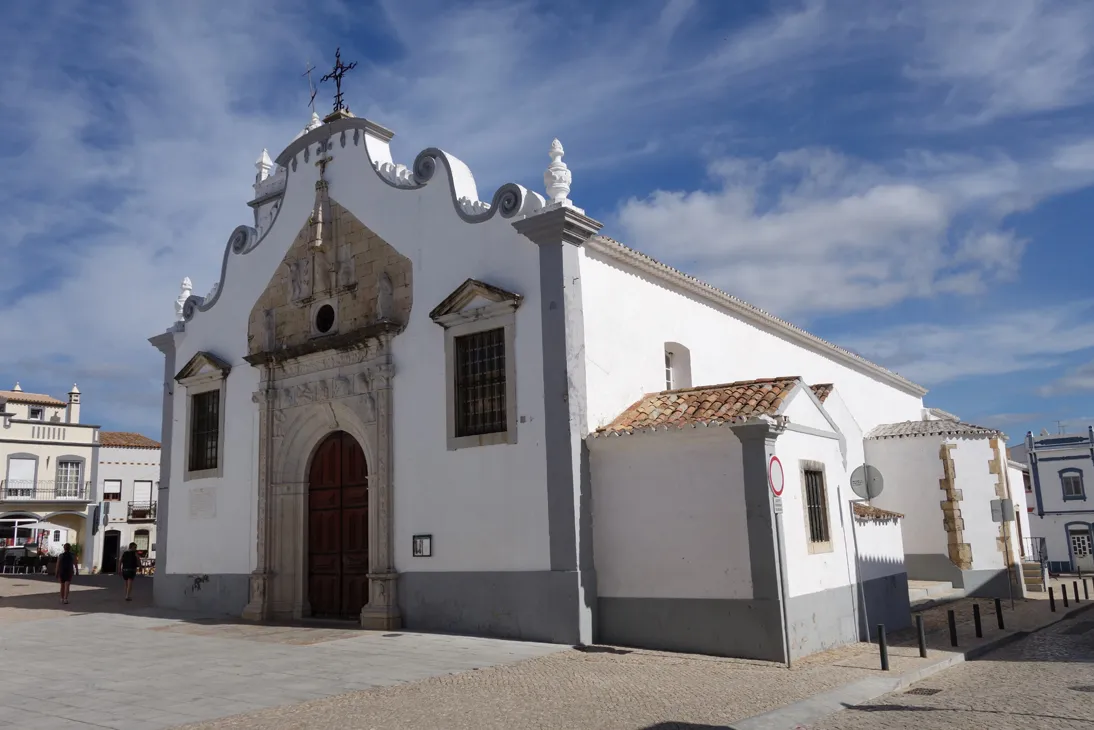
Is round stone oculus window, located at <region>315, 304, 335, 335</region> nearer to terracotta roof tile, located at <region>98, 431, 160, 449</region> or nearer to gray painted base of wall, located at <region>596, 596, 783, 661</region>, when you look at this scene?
gray painted base of wall, located at <region>596, 596, 783, 661</region>

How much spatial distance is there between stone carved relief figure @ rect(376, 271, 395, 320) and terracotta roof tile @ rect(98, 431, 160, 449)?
35.4 m

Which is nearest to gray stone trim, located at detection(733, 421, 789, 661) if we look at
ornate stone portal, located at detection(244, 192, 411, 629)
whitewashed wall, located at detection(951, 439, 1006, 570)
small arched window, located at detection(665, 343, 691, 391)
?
small arched window, located at detection(665, 343, 691, 391)

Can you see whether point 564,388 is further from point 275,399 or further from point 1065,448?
point 1065,448

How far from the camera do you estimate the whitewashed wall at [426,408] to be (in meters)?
13.0

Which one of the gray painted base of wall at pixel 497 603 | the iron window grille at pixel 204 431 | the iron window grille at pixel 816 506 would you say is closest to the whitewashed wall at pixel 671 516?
the gray painted base of wall at pixel 497 603

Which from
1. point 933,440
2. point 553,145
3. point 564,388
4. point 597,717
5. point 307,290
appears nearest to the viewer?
point 597,717

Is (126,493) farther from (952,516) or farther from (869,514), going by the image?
(869,514)

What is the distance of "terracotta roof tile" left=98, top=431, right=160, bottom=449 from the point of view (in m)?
44.6

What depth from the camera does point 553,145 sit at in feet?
44.6

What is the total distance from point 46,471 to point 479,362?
3680cm

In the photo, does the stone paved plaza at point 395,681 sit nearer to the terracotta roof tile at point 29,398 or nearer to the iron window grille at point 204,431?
the iron window grille at point 204,431

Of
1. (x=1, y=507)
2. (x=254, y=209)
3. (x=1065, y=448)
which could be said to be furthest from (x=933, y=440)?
(x=1, y=507)

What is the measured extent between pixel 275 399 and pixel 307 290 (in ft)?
7.22

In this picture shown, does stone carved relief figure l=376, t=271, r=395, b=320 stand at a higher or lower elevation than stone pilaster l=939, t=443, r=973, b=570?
higher
